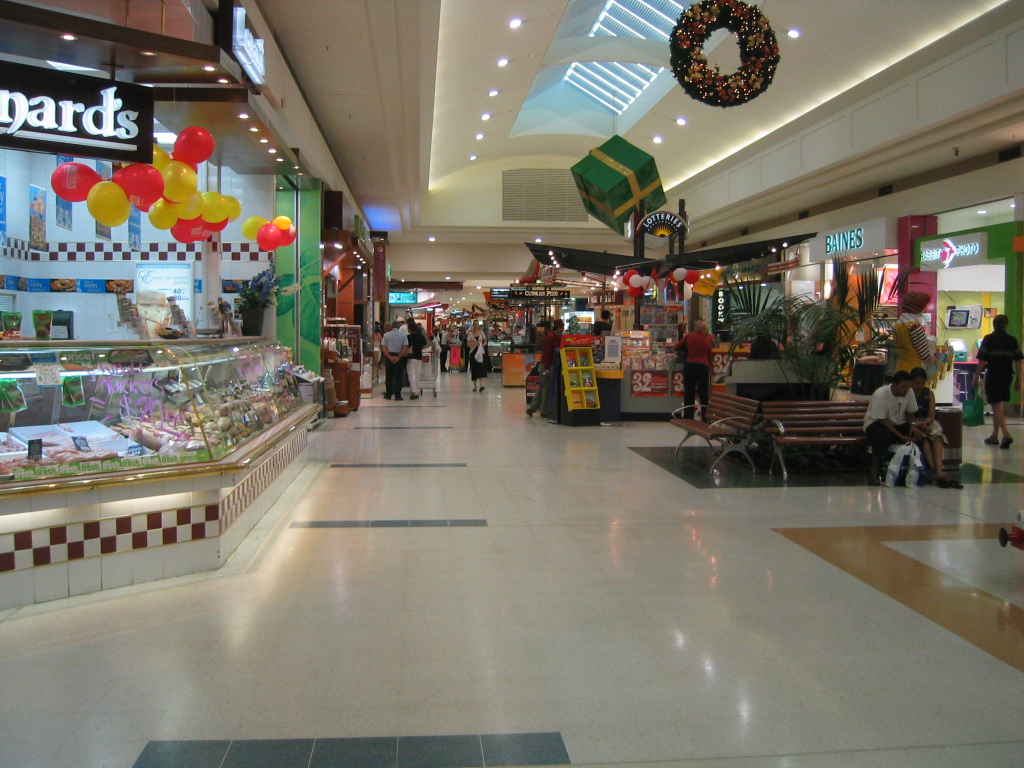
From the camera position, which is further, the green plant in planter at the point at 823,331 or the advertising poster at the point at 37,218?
the advertising poster at the point at 37,218

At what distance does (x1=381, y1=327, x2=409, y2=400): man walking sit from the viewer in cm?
1426

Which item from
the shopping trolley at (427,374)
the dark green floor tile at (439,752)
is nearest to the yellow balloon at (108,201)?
the dark green floor tile at (439,752)

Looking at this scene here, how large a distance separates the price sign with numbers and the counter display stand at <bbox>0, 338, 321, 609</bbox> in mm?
7697

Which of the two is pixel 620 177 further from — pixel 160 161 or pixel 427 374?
pixel 160 161

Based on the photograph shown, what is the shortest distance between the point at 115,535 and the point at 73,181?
2.76 metres

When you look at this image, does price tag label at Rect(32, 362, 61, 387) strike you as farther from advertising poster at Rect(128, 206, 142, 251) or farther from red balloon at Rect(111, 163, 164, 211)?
advertising poster at Rect(128, 206, 142, 251)

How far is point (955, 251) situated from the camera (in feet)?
40.2

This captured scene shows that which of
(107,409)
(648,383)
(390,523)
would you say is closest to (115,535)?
(107,409)

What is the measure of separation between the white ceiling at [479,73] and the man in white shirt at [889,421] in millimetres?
5608

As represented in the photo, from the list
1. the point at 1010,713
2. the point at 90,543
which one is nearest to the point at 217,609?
the point at 90,543

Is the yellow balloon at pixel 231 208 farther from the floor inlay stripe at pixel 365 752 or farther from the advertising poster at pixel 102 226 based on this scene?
the floor inlay stripe at pixel 365 752

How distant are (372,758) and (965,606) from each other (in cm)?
287

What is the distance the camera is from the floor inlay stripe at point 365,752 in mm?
2270

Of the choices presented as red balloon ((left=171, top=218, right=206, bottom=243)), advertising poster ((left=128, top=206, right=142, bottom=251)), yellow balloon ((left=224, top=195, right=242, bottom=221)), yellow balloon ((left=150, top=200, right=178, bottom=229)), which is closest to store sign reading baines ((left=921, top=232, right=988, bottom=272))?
yellow balloon ((left=224, top=195, right=242, bottom=221))
